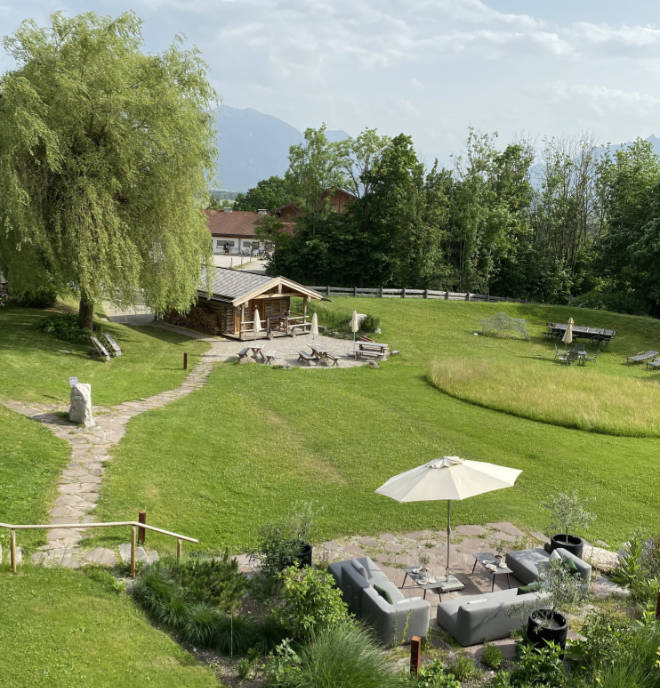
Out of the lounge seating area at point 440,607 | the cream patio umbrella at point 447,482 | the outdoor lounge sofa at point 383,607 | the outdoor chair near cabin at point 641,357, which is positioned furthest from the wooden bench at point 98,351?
the outdoor chair near cabin at point 641,357

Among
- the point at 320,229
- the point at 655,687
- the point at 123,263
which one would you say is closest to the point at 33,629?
the point at 655,687

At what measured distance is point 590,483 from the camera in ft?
51.6

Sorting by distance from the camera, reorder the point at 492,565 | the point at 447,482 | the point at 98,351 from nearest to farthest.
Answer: the point at 447,482
the point at 492,565
the point at 98,351

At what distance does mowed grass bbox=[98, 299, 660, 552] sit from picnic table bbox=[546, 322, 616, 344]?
8.74m

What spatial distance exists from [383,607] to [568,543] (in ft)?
13.7

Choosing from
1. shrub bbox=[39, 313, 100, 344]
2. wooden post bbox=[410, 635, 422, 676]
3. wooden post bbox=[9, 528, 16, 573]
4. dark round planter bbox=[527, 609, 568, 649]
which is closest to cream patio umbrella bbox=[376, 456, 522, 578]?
dark round planter bbox=[527, 609, 568, 649]

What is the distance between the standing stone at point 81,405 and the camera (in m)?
16.1

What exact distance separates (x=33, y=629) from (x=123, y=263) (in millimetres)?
18081

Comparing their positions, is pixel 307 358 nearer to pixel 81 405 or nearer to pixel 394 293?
pixel 81 405

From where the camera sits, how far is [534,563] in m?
10.4

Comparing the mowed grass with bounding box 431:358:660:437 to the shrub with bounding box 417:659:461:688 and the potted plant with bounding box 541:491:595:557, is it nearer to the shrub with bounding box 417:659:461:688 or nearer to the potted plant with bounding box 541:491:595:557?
the potted plant with bounding box 541:491:595:557

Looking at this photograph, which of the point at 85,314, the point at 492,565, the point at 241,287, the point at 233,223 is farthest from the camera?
the point at 233,223

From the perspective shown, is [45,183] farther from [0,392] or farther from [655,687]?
[655,687]

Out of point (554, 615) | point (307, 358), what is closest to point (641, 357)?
point (307, 358)
